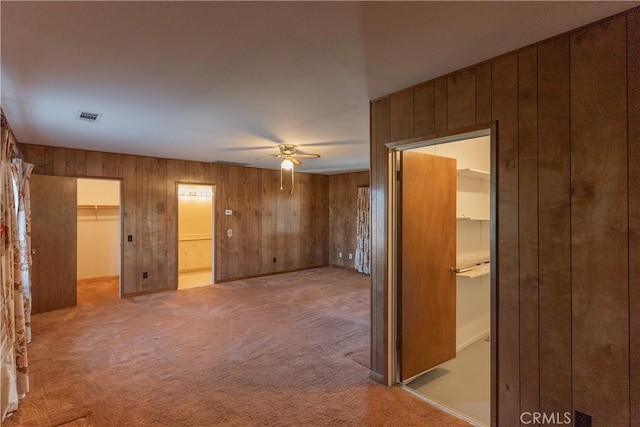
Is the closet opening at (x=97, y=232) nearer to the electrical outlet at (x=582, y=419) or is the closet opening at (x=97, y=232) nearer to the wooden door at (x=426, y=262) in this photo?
the wooden door at (x=426, y=262)

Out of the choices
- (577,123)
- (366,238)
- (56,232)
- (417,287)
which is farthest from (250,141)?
(366,238)

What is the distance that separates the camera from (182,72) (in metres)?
2.13

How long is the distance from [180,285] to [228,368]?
3.83m

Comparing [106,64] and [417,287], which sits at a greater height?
[106,64]

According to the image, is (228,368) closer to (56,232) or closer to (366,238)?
(56,232)

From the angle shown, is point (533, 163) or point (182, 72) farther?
point (182, 72)

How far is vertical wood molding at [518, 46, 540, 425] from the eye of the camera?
1784 mm

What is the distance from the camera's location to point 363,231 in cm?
735

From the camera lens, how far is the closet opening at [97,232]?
6.51 m

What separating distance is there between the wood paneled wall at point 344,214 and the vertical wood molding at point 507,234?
5.46m

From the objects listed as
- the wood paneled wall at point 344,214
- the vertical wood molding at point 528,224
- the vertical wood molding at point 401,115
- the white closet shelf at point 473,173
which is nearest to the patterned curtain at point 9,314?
the vertical wood molding at point 401,115

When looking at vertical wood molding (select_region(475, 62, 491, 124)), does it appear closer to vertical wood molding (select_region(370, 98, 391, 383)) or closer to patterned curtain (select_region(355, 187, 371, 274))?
vertical wood molding (select_region(370, 98, 391, 383))

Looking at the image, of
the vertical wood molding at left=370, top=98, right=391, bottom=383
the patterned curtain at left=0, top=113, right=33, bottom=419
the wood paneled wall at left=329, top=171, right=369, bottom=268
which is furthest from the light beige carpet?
the wood paneled wall at left=329, top=171, right=369, bottom=268

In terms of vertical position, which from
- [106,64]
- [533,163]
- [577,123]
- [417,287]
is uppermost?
[106,64]
